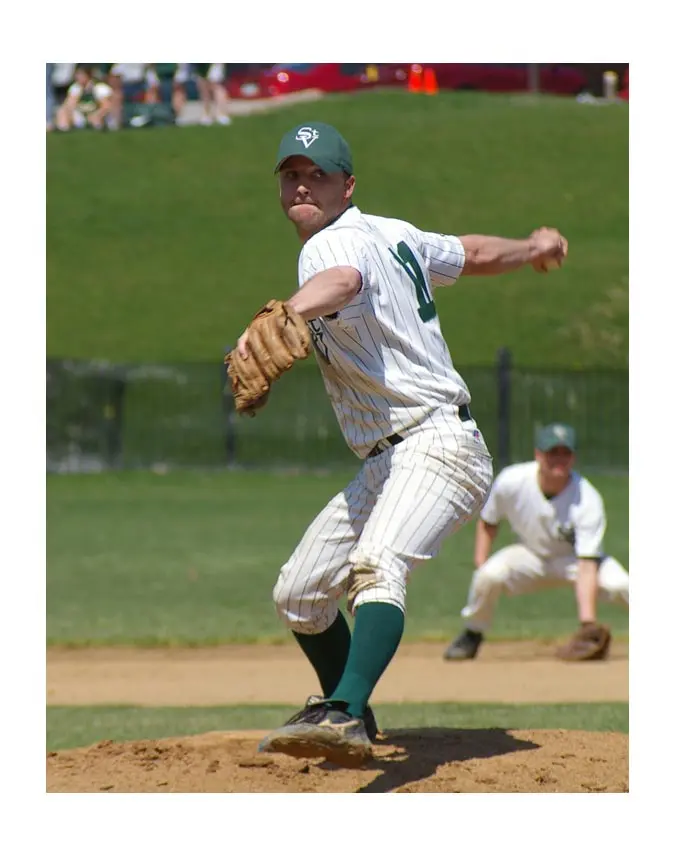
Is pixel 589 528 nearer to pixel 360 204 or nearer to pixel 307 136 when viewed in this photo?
pixel 307 136

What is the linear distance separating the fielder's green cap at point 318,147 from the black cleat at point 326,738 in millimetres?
1856

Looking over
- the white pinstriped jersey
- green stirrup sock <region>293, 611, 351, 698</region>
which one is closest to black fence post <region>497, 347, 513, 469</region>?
green stirrup sock <region>293, 611, 351, 698</region>

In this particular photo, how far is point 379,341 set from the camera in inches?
181

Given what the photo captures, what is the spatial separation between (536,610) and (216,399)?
1325 centimetres

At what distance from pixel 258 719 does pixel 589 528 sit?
3.07m

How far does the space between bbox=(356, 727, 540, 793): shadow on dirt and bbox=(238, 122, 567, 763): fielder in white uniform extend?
1.57 feet

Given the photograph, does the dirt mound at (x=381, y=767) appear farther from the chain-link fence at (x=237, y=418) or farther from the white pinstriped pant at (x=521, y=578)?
the chain-link fence at (x=237, y=418)

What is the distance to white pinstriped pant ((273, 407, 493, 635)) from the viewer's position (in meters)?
4.48

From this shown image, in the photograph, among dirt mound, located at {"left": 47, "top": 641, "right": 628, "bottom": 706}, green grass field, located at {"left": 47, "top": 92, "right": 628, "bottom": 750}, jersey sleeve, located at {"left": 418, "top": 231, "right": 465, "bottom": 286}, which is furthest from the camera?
green grass field, located at {"left": 47, "top": 92, "right": 628, "bottom": 750}

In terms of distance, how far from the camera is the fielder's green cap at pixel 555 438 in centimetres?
902

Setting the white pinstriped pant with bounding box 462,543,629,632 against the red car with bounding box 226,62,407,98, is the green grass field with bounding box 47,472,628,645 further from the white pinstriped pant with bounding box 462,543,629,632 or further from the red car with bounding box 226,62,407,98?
the red car with bounding box 226,62,407,98

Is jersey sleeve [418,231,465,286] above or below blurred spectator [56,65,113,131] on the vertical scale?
below

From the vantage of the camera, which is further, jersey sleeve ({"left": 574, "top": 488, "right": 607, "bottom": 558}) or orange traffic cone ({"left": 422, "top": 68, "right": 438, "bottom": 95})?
orange traffic cone ({"left": 422, "top": 68, "right": 438, "bottom": 95})

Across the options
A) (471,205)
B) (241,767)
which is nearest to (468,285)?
(471,205)
